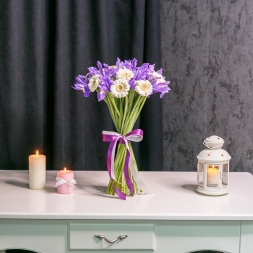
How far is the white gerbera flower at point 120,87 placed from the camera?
4.84ft

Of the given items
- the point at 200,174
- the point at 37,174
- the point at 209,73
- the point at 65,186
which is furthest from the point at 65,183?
the point at 209,73

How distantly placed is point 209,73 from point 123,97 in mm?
626

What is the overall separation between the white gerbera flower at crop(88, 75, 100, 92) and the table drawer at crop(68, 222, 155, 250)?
431 mm

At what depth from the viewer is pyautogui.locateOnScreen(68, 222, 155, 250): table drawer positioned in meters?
1.41

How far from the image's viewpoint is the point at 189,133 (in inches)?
81.4

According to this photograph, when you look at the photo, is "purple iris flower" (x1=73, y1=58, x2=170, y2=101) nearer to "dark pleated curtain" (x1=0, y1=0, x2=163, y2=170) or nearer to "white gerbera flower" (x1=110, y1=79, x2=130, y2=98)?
"white gerbera flower" (x1=110, y1=79, x2=130, y2=98)

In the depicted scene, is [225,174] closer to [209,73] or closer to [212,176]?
[212,176]

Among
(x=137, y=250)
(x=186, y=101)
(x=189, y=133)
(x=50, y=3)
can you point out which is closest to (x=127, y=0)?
(x=50, y=3)

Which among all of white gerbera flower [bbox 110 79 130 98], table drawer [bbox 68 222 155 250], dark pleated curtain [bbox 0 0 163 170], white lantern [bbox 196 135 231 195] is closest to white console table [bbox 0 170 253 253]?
table drawer [bbox 68 222 155 250]

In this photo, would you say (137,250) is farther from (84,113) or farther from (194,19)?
(194,19)

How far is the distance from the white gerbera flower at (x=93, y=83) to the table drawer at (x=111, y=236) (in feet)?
1.42

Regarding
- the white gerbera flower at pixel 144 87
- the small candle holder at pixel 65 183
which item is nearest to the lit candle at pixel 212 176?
the white gerbera flower at pixel 144 87

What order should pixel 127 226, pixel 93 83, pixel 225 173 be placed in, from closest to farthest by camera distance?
pixel 127 226, pixel 93 83, pixel 225 173

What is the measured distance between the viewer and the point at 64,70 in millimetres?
1960
